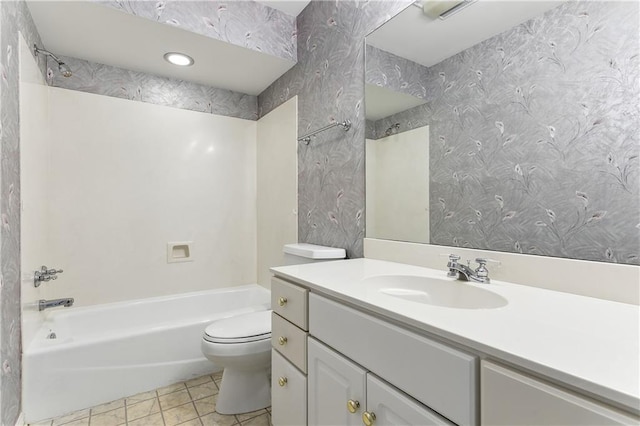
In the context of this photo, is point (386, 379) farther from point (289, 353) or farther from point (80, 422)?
point (80, 422)

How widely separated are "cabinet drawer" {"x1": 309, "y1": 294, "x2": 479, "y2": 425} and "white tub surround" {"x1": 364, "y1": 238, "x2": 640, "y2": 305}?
53 centimetres

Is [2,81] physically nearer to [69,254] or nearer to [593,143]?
[69,254]

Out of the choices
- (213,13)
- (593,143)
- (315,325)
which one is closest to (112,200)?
(213,13)

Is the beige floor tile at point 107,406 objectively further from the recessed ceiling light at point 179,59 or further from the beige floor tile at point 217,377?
the recessed ceiling light at point 179,59

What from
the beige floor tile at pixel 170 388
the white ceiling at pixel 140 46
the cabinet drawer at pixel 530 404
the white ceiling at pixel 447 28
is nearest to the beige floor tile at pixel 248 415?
the beige floor tile at pixel 170 388

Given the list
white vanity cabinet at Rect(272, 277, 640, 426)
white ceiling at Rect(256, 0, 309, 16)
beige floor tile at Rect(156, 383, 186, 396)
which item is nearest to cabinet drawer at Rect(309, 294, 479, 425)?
white vanity cabinet at Rect(272, 277, 640, 426)

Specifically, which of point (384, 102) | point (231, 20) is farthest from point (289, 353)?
point (231, 20)

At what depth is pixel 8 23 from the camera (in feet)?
4.32

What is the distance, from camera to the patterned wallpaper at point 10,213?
1.24 meters

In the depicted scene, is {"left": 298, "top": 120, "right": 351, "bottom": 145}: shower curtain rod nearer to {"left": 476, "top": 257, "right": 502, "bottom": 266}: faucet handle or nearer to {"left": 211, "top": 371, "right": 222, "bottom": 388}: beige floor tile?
{"left": 476, "top": 257, "right": 502, "bottom": 266}: faucet handle

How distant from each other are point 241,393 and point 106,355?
81 centimetres

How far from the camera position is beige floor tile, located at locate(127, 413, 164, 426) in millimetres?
1561

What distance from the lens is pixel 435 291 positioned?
112cm

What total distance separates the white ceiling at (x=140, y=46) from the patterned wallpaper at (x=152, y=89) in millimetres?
55
